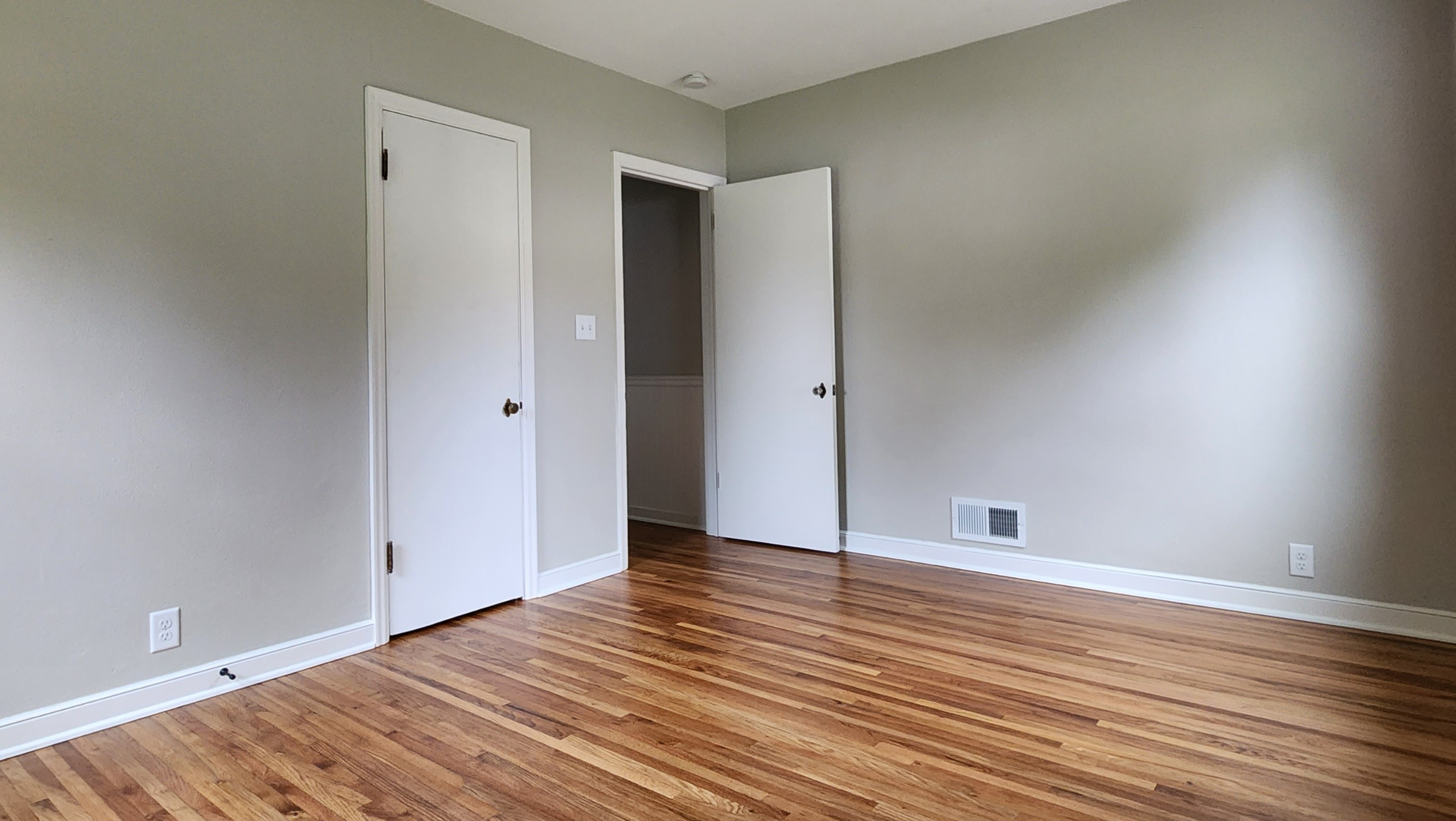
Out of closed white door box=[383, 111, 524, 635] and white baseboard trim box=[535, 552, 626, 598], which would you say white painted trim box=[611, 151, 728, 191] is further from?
white baseboard trim box=[535, 552, 626, 598]

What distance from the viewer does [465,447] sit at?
3336 mm

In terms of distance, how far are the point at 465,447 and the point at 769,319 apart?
1.83 meters

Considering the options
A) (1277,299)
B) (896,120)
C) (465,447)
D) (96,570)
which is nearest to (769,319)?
(896,120)

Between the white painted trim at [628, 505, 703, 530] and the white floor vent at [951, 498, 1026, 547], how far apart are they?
1.72 m

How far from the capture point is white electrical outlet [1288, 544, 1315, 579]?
3.10m

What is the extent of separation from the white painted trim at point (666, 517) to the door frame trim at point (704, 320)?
16 cm

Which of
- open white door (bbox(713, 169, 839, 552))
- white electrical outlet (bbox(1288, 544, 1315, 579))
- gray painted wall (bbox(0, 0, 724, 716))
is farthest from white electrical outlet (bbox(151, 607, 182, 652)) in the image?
white electrical outlet (bbox(1288, 544, 1315, 579))

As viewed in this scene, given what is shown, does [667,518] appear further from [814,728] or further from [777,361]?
[814,728]

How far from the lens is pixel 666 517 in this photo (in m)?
5.37

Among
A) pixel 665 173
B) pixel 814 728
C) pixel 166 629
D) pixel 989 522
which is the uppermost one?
pixel 665 173

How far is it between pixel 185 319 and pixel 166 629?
3.10ft

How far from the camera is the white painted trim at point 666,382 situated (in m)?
5.23

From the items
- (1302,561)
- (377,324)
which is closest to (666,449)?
(377,324)

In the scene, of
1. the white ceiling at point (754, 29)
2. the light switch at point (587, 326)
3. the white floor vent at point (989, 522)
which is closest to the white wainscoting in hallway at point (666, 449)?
the light switch at point (587, 326)
